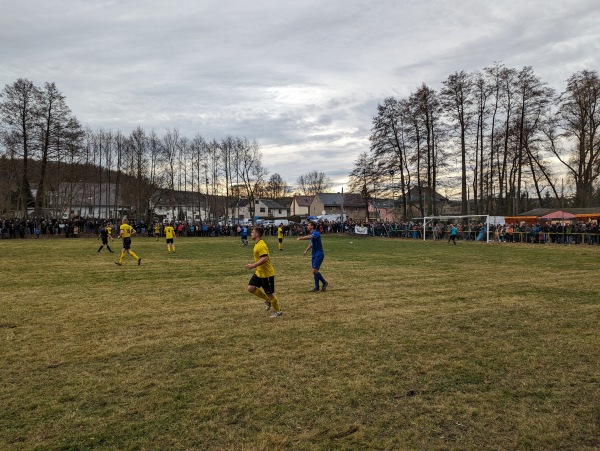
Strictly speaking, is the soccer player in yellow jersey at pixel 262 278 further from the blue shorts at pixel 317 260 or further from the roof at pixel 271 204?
the roof at pixel 271 204

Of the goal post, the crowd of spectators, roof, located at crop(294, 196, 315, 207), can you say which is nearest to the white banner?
the crowd of spectators

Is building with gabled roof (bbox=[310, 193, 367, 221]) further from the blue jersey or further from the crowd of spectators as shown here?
the blue jersey

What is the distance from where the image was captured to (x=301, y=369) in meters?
5.61

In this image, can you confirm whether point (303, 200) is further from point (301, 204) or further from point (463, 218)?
point (463, 218)

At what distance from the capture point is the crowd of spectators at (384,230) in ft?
102

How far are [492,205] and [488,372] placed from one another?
151 feet

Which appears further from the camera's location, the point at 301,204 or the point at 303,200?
the point at 303,200

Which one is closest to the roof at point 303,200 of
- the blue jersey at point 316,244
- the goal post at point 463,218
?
the goal post at point 463,218

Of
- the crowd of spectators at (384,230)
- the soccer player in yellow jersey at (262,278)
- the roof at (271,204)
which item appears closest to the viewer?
the soccer player in yellow jersey at (262,278)

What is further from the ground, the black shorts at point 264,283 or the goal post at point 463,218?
the goal post at point 463,218

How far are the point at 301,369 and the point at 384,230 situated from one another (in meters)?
41.0

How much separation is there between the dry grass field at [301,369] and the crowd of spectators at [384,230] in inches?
884

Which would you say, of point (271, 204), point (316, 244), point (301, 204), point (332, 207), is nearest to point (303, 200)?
point (301, 204)

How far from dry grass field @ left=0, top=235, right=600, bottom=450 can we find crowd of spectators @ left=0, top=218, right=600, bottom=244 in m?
22.5
